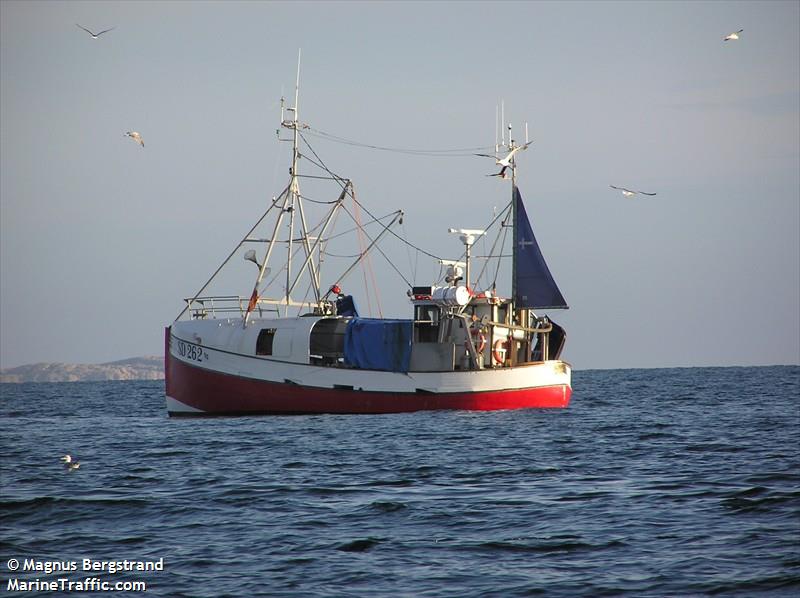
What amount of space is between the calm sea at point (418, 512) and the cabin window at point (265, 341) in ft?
28.7

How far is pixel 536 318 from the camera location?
50.8 meters

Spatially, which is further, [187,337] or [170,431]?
[187,337]

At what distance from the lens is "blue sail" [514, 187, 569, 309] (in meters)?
49.2

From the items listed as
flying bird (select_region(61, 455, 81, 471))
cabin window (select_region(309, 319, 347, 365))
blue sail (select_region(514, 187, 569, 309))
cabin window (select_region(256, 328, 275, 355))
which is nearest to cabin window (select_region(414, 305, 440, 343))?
cabin window (select_region(309, 319, 347, 365))

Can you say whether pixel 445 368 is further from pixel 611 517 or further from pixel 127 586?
pixel 127 586

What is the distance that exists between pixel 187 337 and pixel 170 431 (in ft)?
25.8

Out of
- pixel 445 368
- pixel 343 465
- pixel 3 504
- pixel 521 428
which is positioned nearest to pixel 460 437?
pixel 521 428

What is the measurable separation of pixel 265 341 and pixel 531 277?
1257cm

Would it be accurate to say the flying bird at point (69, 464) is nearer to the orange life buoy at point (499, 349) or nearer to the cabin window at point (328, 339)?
the cabin window at point (328, 339)

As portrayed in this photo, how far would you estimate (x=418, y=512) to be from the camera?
22281 mm

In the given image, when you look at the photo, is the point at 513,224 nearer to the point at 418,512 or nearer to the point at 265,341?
the point at 265,341

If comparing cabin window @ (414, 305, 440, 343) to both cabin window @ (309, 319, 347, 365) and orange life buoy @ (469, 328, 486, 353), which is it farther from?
cabin window @ (309, 319, 347, 365)

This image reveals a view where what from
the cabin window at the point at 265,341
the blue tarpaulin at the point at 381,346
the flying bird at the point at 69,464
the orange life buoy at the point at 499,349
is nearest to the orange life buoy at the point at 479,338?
the orange life buoy at the point at 499,349

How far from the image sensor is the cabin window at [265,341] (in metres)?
47.9
